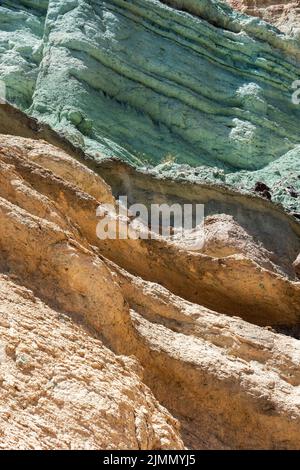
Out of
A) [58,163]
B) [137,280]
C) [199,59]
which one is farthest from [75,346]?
[199,59]

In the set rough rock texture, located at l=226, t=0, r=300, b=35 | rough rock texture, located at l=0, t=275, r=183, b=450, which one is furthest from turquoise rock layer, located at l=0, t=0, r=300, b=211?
rough rock texture, located at l=0, t=275, r=183, b=450

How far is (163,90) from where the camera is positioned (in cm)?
1616

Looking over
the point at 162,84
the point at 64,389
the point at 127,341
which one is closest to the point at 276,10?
the point at 162,84

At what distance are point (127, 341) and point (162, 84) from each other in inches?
464

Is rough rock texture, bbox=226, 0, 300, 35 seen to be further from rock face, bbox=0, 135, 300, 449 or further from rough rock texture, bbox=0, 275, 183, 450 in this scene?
rough rock texture, bbox=0, 275, 183, 450

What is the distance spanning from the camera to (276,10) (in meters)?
22.9

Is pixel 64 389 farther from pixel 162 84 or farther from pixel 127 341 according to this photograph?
pixel 162 84

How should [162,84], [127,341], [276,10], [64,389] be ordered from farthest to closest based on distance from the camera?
[276,10], [162,84], [127,341], [64,389]

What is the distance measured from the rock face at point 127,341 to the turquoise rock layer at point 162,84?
577 cm

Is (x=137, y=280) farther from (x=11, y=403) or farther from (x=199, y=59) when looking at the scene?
(x=199, y=59)

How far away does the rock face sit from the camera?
12.6ft

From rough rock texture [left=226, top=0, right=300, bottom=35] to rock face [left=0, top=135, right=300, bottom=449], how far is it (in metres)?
15.1

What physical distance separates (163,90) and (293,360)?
11039mm
